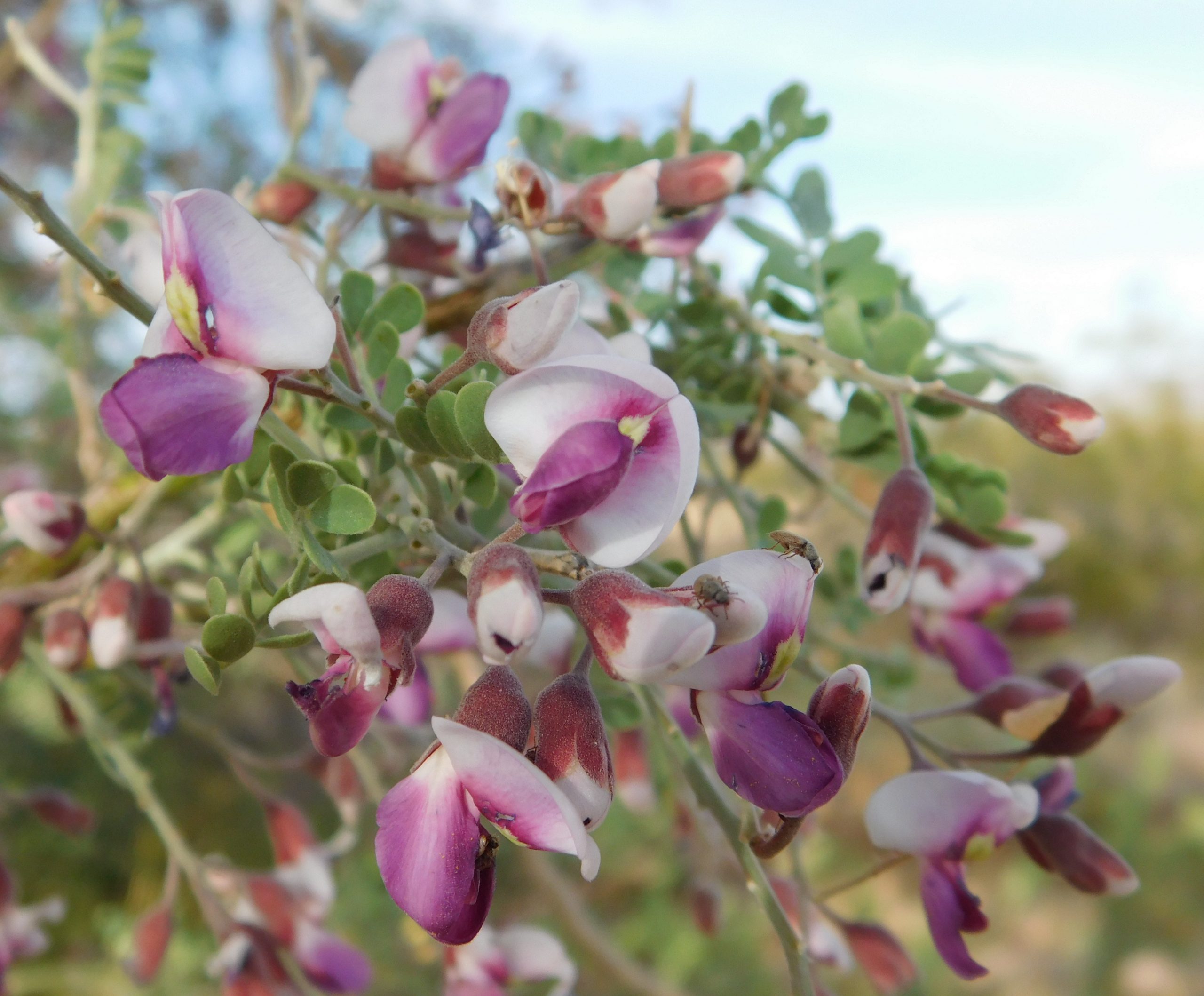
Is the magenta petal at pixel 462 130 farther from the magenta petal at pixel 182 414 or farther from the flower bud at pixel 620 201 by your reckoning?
the magenta petal at pixel 182 414

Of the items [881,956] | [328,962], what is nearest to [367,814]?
[328,962]

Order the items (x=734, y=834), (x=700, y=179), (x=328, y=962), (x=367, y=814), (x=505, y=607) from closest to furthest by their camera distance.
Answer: (x=505, y=607) → (x=734, y=834) → (x=700, y=179) → (x=328, y=962) → (x=367, y=814)

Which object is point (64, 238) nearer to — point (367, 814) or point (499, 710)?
point (499, 710)

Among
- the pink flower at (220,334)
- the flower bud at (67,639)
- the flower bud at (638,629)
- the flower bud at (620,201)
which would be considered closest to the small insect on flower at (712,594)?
the flower bud at (638,629)

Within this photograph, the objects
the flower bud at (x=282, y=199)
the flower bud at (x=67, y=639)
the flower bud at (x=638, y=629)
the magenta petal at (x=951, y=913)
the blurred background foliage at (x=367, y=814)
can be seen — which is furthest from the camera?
the blurred background foliage at (x=367, y=814)

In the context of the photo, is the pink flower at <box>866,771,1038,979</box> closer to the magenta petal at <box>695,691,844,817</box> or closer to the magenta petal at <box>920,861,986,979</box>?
the magenta petal at <box>920,861,986,979</box>
